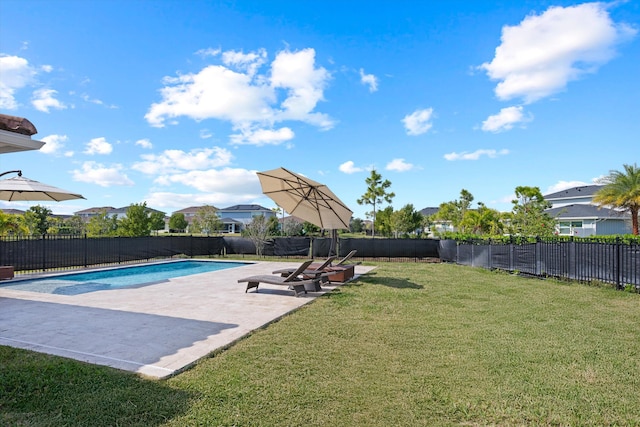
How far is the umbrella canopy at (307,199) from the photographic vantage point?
1116cm

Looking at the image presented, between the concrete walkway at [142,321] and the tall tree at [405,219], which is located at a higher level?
the tall tree at [405,219]

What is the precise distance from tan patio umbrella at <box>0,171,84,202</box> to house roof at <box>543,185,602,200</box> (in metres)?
52.2

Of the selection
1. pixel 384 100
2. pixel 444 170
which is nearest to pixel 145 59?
pixel 384 100

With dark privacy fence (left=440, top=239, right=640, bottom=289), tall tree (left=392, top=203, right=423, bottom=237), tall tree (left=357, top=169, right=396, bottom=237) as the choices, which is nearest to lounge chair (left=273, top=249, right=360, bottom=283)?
dark privacy fence (left=440, top=239, right=640, bottom=289)

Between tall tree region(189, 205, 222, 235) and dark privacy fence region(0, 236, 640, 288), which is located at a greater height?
tall tree region(189, 205, 222, 235)

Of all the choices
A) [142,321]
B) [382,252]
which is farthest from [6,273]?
[382,252]

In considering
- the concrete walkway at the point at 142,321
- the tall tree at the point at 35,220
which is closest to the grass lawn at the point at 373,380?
the concrete walkway at the point at 142,321

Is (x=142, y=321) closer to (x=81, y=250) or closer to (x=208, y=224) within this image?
(x=81, y=250)

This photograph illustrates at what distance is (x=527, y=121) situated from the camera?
16062 mm

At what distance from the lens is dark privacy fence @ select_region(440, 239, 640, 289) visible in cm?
946

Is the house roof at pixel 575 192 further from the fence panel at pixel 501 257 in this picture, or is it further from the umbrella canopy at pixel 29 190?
the umbrella canopy at pixel 29 190

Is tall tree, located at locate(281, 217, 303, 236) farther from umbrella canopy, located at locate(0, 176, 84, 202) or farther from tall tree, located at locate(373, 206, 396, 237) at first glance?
umbrella canopy, located at locate(0, 176, 84, 202)

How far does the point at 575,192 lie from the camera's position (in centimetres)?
4712

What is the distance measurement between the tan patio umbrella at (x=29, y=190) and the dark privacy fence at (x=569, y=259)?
15961mm
